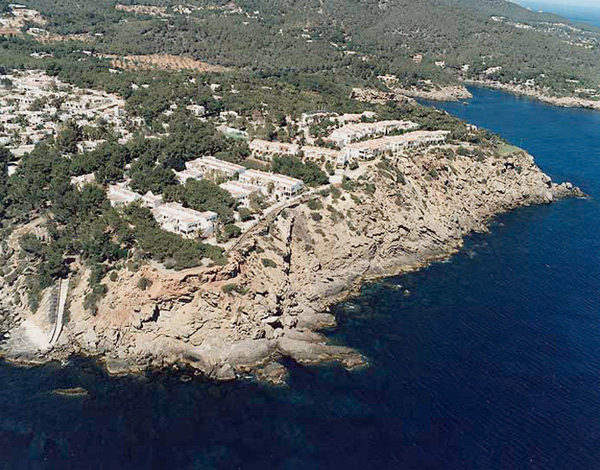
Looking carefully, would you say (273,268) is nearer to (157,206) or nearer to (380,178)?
(157,206)

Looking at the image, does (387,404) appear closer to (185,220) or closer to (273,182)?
(185,220)

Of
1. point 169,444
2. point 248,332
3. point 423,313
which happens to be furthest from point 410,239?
point 169,444

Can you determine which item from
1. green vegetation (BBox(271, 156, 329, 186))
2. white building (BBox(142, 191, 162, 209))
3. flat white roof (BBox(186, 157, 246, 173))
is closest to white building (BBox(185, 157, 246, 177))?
flat white roof (BBox(186, 157, 246, 173))

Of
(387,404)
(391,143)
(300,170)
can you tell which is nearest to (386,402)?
(387,404)

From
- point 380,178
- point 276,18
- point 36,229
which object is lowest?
point 36,229

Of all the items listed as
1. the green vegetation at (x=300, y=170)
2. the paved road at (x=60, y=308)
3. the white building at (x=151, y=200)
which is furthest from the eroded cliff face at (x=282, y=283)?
the white building at (x=151, y=200)
